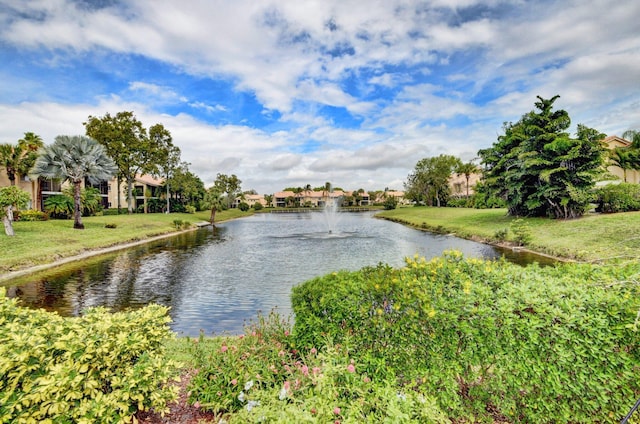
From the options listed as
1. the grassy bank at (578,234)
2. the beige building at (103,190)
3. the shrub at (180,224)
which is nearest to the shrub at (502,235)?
the grassy bank at (578,234)

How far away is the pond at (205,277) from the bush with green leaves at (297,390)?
14.8ft

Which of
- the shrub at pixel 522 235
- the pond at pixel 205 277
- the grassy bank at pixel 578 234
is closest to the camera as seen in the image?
the pond at pixel 205 277

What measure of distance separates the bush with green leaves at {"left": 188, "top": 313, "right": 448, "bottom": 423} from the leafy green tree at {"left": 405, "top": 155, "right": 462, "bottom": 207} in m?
71.9

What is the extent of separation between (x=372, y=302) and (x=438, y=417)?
140 cm

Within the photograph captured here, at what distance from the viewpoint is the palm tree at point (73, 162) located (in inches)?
1033

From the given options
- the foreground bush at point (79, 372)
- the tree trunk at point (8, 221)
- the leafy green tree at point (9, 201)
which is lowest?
the foreground bush at point (79, 372)

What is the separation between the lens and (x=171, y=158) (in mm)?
59000

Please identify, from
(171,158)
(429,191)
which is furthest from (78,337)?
(429,191)

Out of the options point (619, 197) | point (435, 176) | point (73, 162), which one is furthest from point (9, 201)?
point (435, 176)

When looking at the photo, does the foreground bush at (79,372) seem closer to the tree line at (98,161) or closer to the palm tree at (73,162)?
the tree line at (98,161)

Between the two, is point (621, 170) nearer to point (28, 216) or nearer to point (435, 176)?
point (435, 176)

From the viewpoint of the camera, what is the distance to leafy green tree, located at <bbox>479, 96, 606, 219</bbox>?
2527 centimetres

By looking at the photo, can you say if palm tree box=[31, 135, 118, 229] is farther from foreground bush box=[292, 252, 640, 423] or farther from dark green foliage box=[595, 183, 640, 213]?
dark green foliage box=[595, 183, 640, 213]

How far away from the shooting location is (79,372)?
321cm
